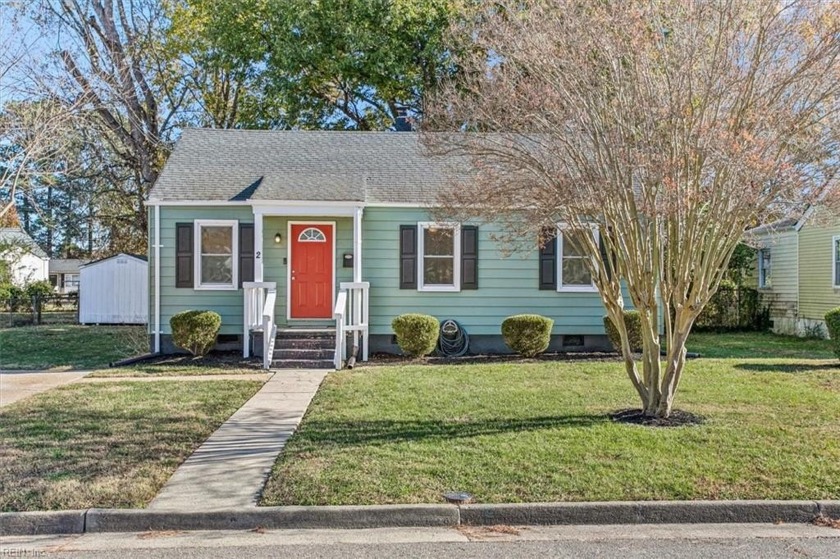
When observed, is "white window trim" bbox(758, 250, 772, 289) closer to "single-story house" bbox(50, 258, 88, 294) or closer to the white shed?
the white shed

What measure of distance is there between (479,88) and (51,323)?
19852 millimetres

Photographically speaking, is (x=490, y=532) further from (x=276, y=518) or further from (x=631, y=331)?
(x=631, y=331)

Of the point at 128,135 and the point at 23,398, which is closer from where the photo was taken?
the point at 23,398

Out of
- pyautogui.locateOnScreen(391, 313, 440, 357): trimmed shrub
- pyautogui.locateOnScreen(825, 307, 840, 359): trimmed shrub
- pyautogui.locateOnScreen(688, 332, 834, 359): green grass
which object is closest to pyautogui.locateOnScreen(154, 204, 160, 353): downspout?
pyautogui.locateOnScreen(391, 313, 440, 357): trimmed shrub

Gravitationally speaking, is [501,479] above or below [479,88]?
below

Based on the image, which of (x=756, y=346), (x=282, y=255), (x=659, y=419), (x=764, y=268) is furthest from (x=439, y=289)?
(x=764, y=268)

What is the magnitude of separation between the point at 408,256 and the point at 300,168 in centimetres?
313

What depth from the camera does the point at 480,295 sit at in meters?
13.2

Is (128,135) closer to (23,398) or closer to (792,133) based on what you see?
(23,398)

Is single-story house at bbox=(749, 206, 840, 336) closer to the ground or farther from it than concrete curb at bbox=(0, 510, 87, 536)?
farther from it

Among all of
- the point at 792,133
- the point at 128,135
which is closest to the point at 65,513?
the point at 792,133

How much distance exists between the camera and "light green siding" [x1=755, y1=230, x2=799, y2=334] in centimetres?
1866

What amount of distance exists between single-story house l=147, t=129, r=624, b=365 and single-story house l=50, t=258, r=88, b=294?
35.6 metres

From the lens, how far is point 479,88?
7.54m
